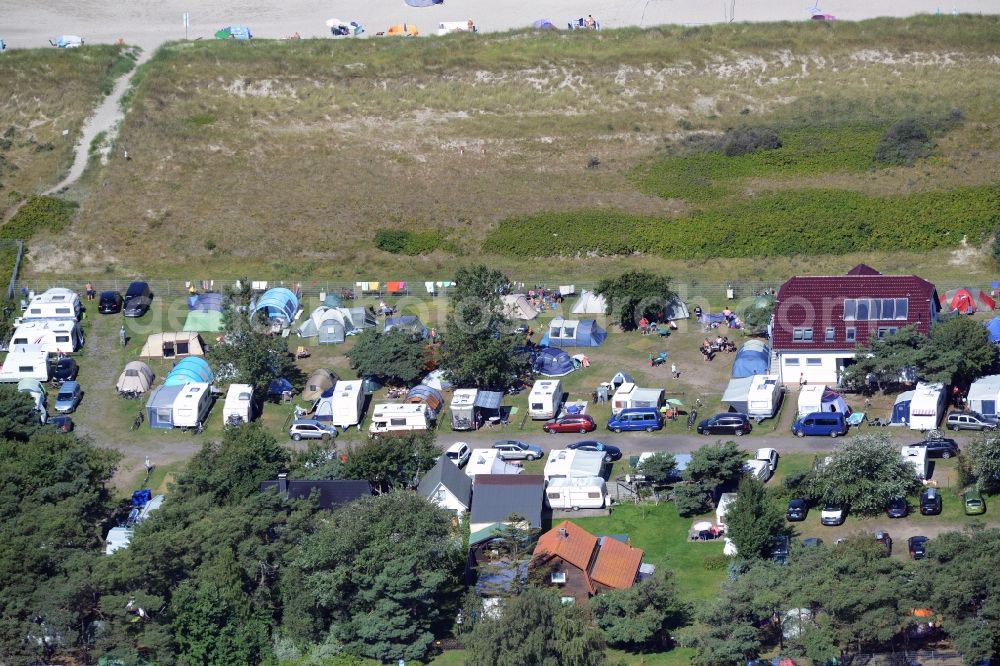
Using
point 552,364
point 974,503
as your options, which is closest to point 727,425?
point 552,364

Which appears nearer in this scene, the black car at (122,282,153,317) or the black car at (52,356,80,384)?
the black car at (52,356,80,384)

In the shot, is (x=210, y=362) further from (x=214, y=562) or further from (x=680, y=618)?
(x=680, y=618)

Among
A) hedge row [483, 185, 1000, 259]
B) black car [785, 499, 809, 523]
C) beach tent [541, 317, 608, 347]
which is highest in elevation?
hedge row [483, 185, 1000, 259]

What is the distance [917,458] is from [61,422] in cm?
3371

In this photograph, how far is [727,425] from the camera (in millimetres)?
64750

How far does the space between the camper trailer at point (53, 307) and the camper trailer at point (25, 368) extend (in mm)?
3899

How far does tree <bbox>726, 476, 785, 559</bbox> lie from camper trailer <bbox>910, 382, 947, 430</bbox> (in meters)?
9.56

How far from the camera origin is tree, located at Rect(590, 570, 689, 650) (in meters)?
51.5

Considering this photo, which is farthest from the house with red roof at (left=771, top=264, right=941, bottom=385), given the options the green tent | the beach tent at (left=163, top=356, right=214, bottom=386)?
the green tent

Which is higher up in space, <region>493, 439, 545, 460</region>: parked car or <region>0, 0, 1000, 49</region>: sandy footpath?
<region>0, 0, 1000, 49</region>: sandy footpath

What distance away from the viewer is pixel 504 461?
210ft

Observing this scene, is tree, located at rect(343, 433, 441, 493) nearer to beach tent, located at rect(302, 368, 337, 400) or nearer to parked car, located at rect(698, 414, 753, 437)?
beach tent, located at rect(302, 368, 337, 400)

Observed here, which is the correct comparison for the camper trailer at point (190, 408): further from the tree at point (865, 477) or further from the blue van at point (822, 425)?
the tree at point (865, 477)

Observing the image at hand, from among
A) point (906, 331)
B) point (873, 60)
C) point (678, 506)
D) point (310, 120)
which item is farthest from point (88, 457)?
point (873, 60)
